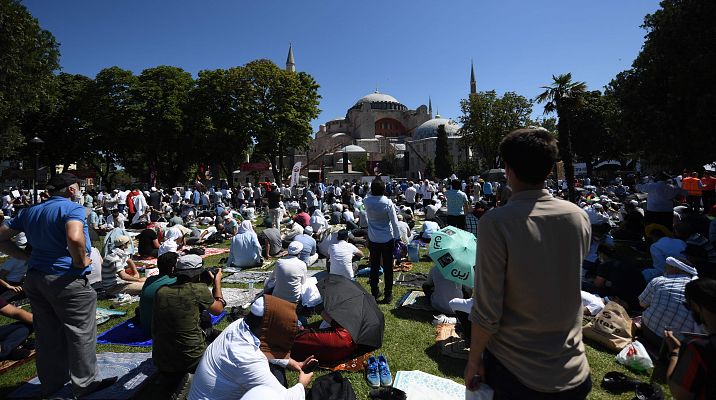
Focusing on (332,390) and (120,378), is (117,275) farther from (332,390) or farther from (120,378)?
(332,390)

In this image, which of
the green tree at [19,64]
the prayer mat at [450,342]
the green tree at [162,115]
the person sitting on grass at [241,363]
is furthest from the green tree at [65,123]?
the person sitting on grass at [241,363]

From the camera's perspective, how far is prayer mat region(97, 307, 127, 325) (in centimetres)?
542

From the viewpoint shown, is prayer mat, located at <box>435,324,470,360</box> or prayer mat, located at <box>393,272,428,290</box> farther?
prayer mat, located at <box>393,272,428,290</box>

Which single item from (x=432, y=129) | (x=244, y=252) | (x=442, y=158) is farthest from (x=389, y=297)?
(x=432, y=129)

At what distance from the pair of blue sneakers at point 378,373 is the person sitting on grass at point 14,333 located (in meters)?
3.89

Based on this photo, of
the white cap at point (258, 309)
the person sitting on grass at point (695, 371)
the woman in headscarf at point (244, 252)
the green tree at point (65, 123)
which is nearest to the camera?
the person sitting on grass at point (695, 371)

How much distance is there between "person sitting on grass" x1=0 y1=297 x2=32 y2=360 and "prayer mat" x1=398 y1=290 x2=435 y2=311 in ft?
15.3

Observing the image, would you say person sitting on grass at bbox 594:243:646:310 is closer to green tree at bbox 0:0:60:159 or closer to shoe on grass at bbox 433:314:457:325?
shoe on grass at bbox 433:314:457:325

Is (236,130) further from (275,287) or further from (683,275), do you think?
(683,275)

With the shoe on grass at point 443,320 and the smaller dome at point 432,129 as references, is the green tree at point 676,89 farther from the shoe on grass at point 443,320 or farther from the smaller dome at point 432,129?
the smaller dome at point 432,129

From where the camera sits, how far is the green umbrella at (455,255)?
4652 millimetres

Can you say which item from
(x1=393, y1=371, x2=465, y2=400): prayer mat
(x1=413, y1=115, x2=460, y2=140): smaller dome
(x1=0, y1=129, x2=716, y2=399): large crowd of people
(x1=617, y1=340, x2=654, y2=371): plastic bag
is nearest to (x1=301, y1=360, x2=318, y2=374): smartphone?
(x1=0, y1=129, x2=716, y2=399): large crowd of people

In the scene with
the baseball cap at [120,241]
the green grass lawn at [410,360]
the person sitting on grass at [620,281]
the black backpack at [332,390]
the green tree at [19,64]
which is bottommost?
the green grass lawn at [410,360]

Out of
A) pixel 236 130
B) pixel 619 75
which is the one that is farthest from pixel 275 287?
pixel 236 130
